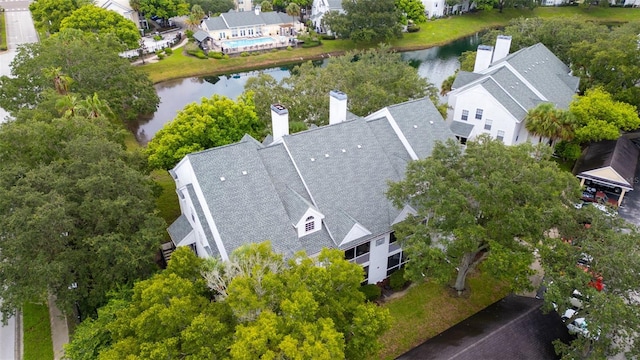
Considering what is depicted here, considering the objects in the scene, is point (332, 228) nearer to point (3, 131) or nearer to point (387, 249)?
point (387, 249)

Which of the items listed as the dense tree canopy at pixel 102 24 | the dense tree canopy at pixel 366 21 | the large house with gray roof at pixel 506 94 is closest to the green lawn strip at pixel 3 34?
the dense tree canopy at pixel 102 24

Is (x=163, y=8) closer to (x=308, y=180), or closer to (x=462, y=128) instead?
(x=462, y=128)

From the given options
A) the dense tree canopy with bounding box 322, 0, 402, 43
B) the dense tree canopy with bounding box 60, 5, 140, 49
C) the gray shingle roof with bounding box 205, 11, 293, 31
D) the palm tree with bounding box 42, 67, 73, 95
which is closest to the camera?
the palm tree with bounding box 42, 67, 73, 95

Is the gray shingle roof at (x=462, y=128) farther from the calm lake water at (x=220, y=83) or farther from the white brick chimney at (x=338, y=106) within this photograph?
the calm lake water at (x=220, y=83)

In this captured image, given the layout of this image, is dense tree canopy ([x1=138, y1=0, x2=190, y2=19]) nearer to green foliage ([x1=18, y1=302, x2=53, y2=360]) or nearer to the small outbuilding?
green foliage ([x1=18, y1=302, x2=53, y2=360])

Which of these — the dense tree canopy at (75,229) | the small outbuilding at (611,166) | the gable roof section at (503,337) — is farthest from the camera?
the small outbuilding at (611,166)

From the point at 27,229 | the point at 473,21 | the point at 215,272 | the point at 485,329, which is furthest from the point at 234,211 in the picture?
the point at 473,21

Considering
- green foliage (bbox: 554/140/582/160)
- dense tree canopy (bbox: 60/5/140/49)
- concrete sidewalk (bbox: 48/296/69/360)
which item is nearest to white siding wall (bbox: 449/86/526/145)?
green foliage (bbox: 554/140/582/160)
